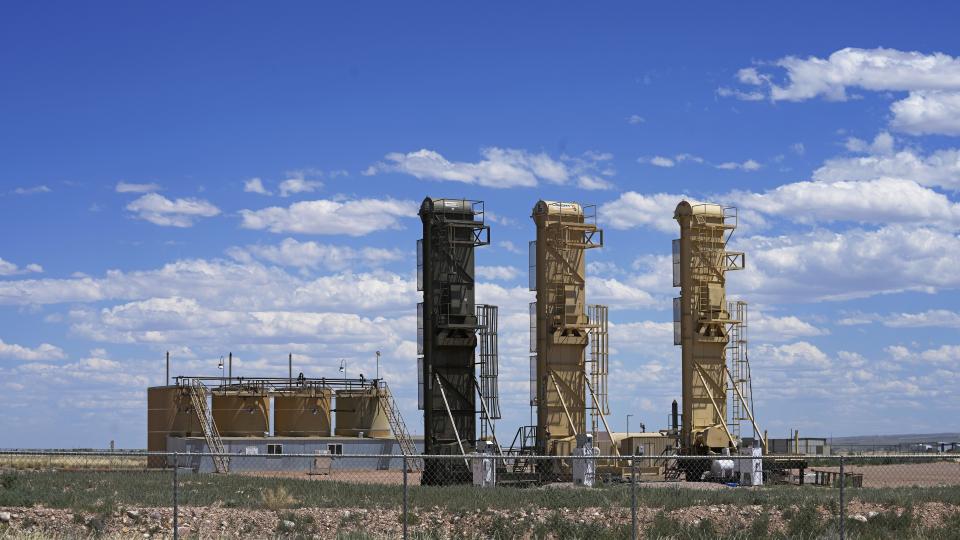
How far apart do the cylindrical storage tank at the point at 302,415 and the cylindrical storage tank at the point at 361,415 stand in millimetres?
1086

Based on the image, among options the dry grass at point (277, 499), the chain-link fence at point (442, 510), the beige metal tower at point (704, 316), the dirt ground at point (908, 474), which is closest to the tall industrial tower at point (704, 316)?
the beige metal tower at point (704, 316)

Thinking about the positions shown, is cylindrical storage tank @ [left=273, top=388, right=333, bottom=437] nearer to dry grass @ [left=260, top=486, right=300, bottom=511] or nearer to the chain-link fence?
the chain-link fence

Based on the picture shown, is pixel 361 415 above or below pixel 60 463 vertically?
above

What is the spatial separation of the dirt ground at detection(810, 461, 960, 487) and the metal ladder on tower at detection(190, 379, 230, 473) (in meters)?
26.3

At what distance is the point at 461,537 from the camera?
2211 centimetres

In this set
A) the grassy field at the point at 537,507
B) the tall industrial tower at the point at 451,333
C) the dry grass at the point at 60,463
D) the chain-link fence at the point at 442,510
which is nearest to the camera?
the chain-link fence at the point at 442,510

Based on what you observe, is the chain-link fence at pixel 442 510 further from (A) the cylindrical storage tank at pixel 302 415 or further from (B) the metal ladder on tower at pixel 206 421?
(A) the cylindrical storage tank at pixel 302 415

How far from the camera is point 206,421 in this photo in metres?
55.4

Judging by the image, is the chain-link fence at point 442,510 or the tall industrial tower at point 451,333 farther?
the tall industrial tower at point 451,333

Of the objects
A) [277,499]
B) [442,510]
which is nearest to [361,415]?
[277,499]

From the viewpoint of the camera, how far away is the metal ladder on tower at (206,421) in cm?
5322

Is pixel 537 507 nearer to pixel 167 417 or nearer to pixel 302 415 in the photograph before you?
pixel 302 415

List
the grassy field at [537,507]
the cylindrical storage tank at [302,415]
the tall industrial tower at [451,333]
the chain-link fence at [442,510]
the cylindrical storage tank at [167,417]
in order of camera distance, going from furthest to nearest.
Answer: the cylindrical storage tank at [302,415] → the cylindrical storage tank at [167,417] → the tall industrial tower at [451,333] → the grassy field at [537,507] → the chain-link fence at [442,510]

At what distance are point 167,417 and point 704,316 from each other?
28085 millimetres
